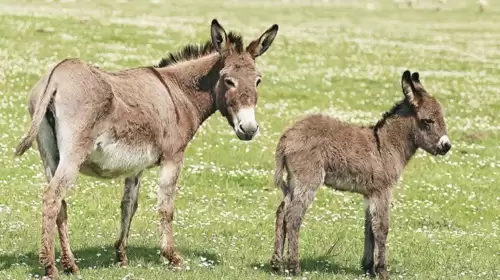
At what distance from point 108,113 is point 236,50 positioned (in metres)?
2.36

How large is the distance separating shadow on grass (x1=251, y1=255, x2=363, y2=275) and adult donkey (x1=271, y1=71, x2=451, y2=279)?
23cm

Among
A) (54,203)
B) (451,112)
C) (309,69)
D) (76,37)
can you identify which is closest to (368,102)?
(451,112)

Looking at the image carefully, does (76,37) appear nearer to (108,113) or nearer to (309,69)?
(309,69)

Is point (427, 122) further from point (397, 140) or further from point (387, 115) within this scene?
point (387, 115)

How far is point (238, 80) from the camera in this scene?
1225 centimetres

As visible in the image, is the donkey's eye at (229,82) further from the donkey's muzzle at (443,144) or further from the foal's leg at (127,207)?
the donkey's muzzle at (443,144)

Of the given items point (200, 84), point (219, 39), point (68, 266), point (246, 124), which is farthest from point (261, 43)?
point (68, 266)

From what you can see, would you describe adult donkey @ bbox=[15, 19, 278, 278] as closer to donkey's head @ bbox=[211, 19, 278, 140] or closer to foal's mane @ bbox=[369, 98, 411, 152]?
donkey's head @ bbox=[211, 19, 278, 140]

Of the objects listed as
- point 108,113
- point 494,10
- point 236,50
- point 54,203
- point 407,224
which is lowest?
point 407,224

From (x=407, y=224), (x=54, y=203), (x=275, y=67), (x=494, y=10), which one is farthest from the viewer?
(x=494, y=10)

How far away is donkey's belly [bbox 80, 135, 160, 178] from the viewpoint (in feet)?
36.6

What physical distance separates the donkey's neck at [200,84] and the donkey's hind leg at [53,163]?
7.92 feet

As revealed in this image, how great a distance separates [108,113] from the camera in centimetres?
1122

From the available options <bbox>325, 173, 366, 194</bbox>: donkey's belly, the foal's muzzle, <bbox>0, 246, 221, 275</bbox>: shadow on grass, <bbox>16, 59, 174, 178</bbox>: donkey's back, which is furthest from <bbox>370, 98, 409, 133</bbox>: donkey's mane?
<bbox>16, 59, 174, 178</bbox>: donkey's back
